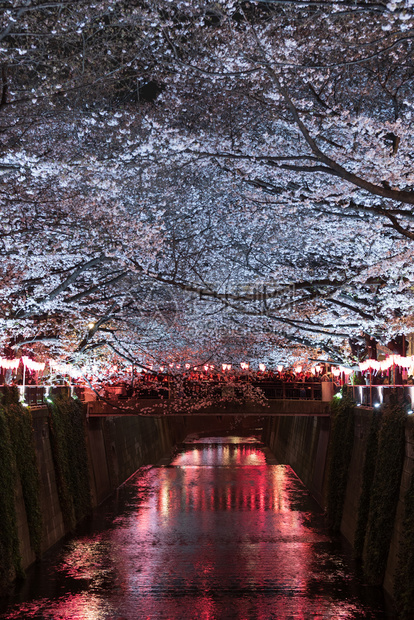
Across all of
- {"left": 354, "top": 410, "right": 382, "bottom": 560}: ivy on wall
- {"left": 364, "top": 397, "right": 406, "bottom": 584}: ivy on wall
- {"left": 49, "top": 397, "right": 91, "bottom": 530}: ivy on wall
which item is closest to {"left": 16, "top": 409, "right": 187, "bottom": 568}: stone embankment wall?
{"left": 49, "top": 397, "right": 91, "bottom": 530}: ivy on wall

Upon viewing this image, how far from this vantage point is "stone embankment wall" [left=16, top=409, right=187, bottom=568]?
1848cm

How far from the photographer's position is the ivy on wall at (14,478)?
1446cm

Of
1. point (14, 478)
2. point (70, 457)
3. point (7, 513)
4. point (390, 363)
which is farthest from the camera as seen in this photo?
point (70, 457)

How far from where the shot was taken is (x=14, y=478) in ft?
51.9

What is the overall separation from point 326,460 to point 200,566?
1068cm

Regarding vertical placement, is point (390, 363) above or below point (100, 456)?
above

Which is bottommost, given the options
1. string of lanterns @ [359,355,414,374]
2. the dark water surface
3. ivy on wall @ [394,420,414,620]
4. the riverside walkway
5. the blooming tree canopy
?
the dark water surface

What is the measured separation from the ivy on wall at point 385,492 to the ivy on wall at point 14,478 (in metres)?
8.69

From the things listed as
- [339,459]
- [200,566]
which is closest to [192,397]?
[339,459]

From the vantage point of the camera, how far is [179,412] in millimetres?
34531

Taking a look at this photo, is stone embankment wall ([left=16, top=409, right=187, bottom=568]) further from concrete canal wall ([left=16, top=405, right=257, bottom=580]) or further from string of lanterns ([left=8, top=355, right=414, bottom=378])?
string of lanterns ([left=8, top=355, right=414, bottom=378])

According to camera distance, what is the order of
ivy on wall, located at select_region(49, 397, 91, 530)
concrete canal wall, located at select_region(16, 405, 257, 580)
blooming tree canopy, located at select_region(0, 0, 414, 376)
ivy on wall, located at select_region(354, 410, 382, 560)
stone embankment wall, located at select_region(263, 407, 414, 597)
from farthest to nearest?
ivy on wall, located at select_region(49, 397, 91, 530) → concrete canal wall, located at select_region(16, 405, 257, 580) → ivy on wall, located at select_region(354, 410, 382, 560) → stone embankment wall, located at select_region(263, 407, 414, 597) → blooming tree canopy, located at select_region(0, 0, 414, 376)

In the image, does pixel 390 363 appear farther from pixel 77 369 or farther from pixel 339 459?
pixel 77 369

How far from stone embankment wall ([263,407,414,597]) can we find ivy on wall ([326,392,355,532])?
0.78 ft
